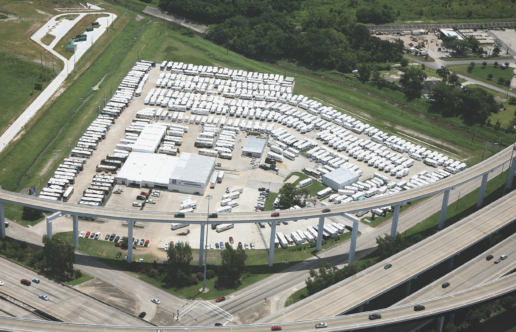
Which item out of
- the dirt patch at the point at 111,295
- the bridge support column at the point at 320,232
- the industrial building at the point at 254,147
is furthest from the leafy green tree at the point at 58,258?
the industrial building at the point at 254,147

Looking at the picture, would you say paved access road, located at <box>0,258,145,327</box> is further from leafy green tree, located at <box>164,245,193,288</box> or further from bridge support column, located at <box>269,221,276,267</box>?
bridge support column, located at <box>269,221,276,267</box>

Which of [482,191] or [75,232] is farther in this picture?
[482,191]

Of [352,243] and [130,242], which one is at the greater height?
[352,243]

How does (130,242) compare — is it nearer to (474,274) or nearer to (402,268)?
(402,268)

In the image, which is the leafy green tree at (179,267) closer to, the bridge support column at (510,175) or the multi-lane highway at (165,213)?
the multi-lane highway at (165,213)

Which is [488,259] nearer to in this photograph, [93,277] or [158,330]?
[158,330]

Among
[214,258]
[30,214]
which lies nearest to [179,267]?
[214,258]

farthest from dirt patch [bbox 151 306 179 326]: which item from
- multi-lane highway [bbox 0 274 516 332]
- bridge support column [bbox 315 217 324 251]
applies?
bridge support column [bbox 315 217 324 251]
